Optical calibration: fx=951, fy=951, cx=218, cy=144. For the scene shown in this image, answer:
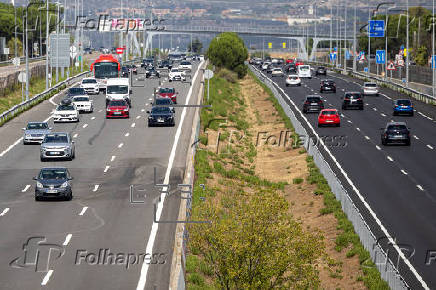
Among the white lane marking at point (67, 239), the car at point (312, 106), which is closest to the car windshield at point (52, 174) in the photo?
the white lane marking at point (67, 239)

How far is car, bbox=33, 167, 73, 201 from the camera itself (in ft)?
139

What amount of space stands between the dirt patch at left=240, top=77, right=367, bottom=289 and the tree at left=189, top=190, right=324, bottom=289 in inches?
34.4

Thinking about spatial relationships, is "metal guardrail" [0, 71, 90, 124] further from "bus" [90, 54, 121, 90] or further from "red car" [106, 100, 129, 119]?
"red car" [106, 100, 129, 119]

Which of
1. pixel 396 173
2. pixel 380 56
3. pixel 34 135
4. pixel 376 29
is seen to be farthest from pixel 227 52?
pixel 396 173

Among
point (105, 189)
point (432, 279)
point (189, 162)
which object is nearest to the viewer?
point (432, 279)

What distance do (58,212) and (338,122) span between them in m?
37.4

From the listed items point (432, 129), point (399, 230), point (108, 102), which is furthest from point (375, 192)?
point (108, 102)

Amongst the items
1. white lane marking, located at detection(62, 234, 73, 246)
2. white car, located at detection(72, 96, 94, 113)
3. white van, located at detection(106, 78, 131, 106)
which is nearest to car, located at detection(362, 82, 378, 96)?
white van, located at detection(106, 78, 131, 106)

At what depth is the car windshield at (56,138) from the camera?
54.7 meters

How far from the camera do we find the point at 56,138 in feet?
180

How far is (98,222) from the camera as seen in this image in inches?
1515

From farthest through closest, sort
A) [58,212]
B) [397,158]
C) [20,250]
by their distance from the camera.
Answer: [397,158] → [58,212] → [20,250]

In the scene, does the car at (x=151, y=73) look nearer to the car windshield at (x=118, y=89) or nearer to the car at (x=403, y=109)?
the car windshield at (x=118, y=89)

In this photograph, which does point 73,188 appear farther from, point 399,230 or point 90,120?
point 90,120
